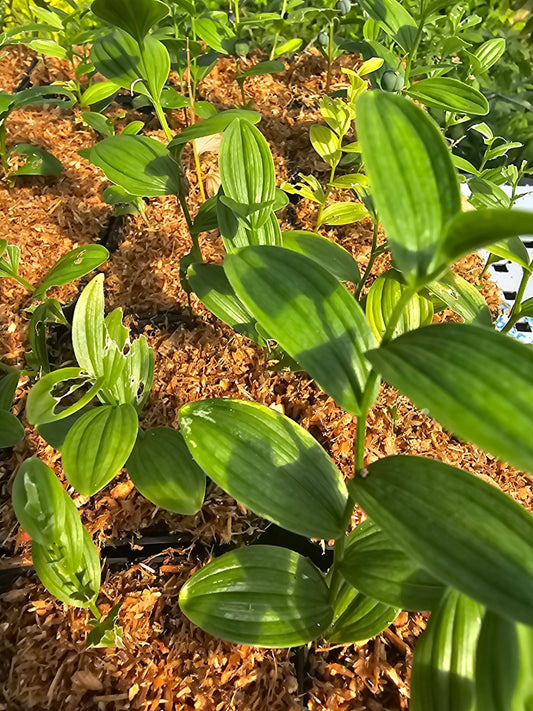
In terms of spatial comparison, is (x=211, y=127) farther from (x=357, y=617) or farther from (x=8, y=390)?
(x=357, y=617)

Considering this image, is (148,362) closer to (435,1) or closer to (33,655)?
(33,655)

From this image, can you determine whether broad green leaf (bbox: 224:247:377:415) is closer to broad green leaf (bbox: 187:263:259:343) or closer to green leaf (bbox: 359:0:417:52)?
broad green leaf (bbox: 187:263:259:343)

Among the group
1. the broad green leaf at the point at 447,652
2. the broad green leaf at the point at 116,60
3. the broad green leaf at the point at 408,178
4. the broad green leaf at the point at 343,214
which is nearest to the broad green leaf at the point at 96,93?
the broad green leaf at the point at 116,60

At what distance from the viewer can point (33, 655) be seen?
710 millimetres

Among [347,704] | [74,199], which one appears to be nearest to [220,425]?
[347,704]

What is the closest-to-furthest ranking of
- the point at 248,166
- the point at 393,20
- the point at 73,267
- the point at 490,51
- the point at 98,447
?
the point at 98,447 < the point at 248,166 < the point at 73,267 < the point at 393,20 < the point at 490,51

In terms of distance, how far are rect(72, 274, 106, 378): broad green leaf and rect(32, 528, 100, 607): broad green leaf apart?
242 mm

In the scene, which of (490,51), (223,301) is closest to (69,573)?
(223,301)

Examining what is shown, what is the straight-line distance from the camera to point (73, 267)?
0.87 metres

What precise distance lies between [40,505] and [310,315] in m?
0.37

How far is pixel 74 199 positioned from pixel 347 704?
51.5 inches

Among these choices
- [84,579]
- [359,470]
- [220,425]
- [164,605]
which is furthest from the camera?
[164,605]

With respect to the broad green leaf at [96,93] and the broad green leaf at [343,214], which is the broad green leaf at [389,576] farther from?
the broad green leaf at [96,93]

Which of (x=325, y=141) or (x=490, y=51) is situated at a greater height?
(x=490, y=51)
